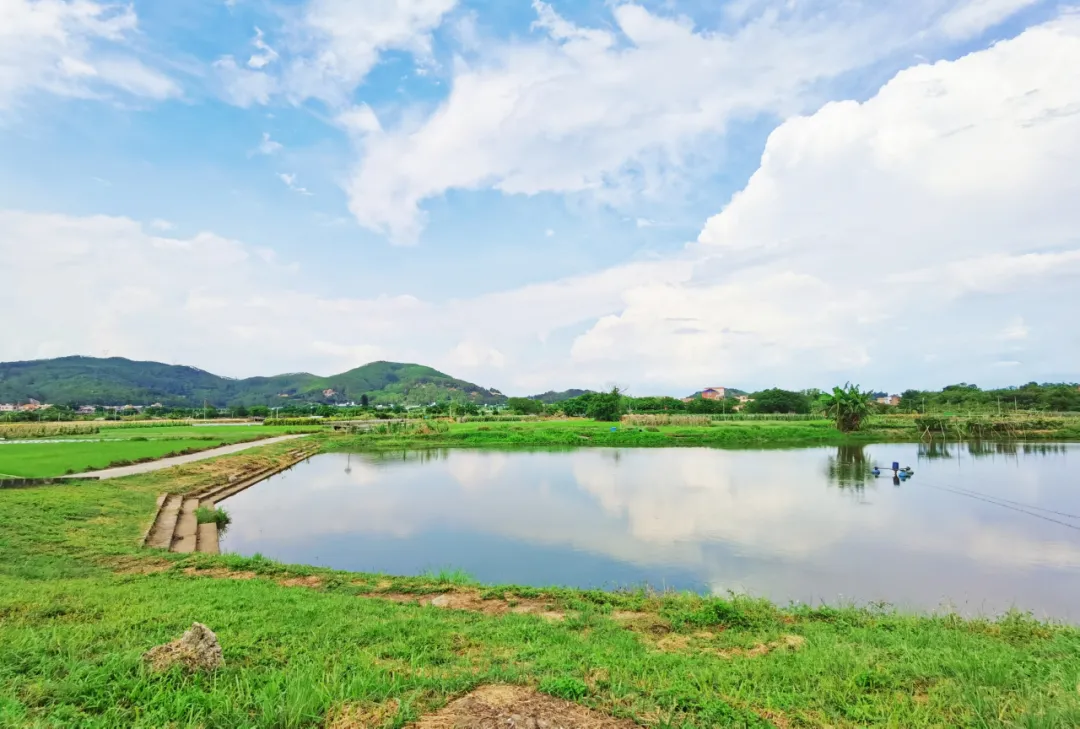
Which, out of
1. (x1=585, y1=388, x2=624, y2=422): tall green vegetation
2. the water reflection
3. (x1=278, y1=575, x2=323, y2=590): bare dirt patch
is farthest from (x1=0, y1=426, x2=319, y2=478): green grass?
(x1=585, y1=388, x2=624, y2=422): tall green vegetation

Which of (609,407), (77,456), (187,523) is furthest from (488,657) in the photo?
(609,407)

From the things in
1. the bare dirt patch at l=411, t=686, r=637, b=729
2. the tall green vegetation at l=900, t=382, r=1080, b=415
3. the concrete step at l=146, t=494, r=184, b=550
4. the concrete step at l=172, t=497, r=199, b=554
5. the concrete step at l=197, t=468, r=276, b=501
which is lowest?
the concrete step at l=197, t=468, r=276, b=501

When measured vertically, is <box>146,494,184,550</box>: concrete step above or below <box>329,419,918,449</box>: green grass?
below

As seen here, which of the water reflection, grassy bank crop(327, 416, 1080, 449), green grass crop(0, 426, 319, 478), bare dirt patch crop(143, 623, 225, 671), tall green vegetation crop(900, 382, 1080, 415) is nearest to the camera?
bare dirt patch crop(143, 623, 225, 671)

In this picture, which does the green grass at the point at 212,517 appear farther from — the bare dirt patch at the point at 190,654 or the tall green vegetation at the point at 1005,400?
the tall green vegetation at the point at 1005,400

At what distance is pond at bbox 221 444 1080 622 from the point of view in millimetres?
11320

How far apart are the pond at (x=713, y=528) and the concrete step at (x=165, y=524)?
1.60 metres

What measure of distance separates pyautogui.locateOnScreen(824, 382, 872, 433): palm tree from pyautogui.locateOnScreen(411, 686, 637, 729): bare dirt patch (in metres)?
52.3

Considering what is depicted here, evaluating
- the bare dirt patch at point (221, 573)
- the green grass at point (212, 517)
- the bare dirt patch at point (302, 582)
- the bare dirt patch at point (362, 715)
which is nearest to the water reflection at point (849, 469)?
the bare dirt patch at point (302, 582)

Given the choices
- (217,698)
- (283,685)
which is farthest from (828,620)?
(217,698)

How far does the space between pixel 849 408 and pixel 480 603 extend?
163 feet

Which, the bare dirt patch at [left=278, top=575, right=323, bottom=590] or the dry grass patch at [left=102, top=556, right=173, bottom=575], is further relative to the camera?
the dry grass patch at [left=102, top=556, right=173, bottom=575]

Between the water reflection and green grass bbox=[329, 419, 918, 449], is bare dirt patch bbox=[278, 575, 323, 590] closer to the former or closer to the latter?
the water reflection

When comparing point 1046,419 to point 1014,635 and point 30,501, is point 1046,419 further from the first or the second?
point 30,501
